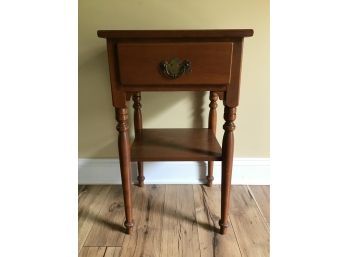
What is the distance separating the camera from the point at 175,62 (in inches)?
33.5

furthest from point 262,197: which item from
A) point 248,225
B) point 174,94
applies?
point 174,94

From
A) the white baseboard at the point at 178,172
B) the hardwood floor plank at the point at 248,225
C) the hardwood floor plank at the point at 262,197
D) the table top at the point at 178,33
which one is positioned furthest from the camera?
the white baseboard at the point at 178,172

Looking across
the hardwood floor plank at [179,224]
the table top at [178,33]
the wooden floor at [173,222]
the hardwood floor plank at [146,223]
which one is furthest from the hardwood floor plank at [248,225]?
the table top at [178,33]

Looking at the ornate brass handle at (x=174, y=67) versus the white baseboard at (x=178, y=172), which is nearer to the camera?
the ornate brass handle at (x=174, y=67)

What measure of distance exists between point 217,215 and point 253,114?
48 cm

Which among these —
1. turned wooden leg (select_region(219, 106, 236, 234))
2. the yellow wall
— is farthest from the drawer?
the yellow wall

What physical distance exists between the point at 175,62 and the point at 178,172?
0.63 meters

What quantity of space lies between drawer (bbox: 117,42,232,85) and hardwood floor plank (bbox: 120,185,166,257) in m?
0.52

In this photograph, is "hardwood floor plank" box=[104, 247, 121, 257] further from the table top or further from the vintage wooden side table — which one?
the table top

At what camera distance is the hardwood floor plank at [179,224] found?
0.92 m

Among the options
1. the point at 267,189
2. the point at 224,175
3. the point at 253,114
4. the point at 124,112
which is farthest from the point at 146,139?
the point at 267,189

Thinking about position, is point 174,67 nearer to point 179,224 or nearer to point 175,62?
point 175,62

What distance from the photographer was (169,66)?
2.79 ft

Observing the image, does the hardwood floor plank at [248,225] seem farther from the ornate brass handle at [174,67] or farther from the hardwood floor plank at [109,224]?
the ornate brass handle at [174,67]
